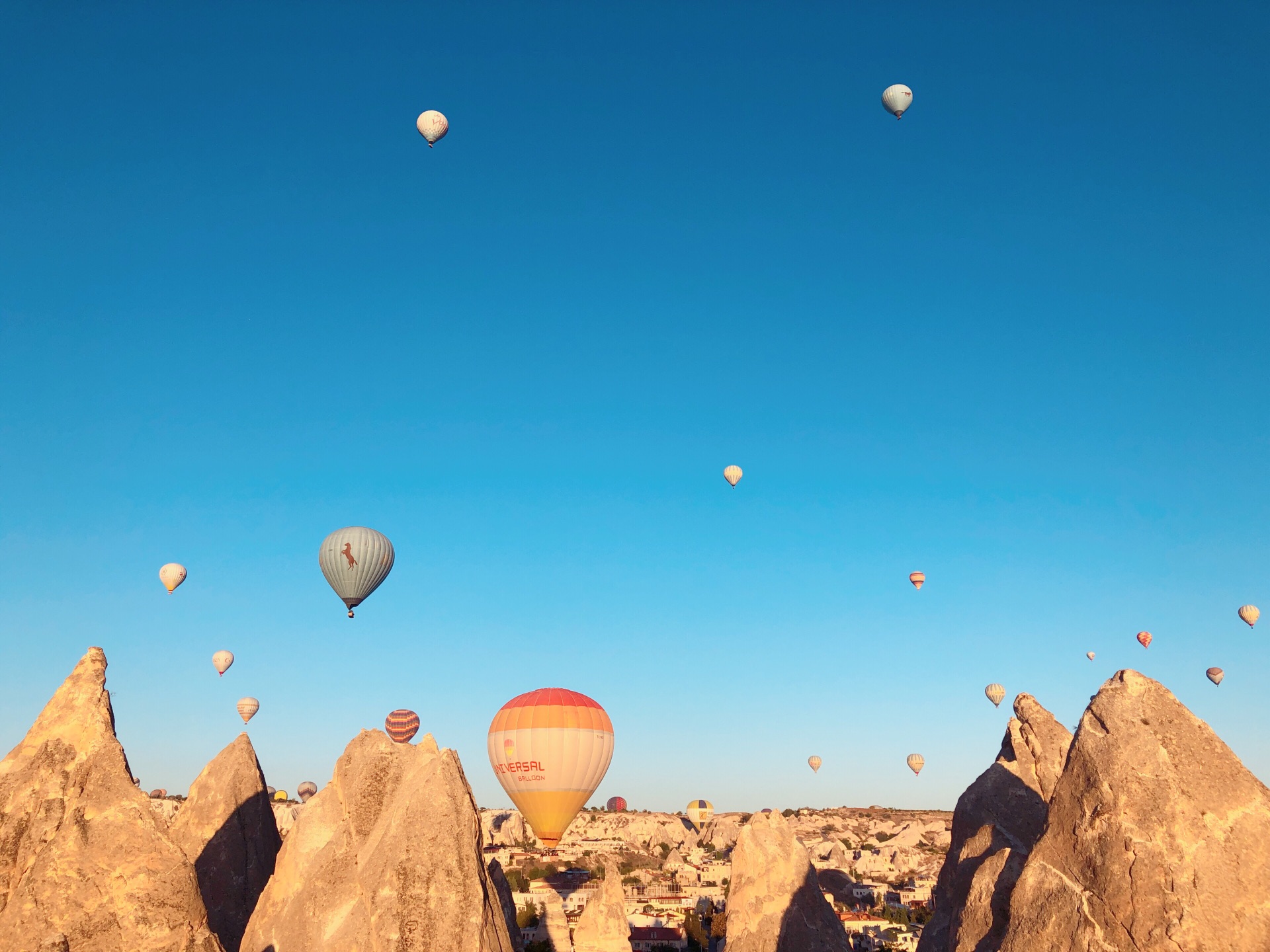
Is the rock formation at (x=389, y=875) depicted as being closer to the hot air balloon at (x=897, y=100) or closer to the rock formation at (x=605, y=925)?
the rock formation at (x=605, y=925)

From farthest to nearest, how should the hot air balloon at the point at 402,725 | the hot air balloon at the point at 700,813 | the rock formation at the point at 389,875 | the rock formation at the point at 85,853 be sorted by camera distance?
1. the hot air balloon at the point at 700,813
2. the hot air balloon at the point at 402,725
3. the rock formation at the point at 389,875
4. the rock formation at the point at 85,853

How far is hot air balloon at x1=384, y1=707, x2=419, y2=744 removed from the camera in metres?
62.6

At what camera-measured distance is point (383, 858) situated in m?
14.8

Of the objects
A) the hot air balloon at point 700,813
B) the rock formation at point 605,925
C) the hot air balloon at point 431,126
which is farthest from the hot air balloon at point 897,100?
the hot air balloon at point 700,813

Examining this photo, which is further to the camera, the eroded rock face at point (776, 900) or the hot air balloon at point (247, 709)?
the hot air balloon at point (247, 709)

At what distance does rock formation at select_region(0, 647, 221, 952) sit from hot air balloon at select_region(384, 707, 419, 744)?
48110 mm

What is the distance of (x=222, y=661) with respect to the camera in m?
60.0

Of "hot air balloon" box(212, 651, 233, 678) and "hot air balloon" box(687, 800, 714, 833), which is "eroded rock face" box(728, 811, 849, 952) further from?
"hot air balloon" box(687, 800, 714, 833)

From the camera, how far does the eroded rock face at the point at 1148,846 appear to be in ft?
36.0

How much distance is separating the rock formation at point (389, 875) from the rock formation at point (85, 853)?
1.61m

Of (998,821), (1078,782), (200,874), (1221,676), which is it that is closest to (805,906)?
(998,821)

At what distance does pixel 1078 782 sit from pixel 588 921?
24.3m

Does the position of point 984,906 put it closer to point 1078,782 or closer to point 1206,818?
point 1078,782

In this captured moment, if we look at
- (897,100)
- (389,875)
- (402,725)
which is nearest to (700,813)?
(402,725)
